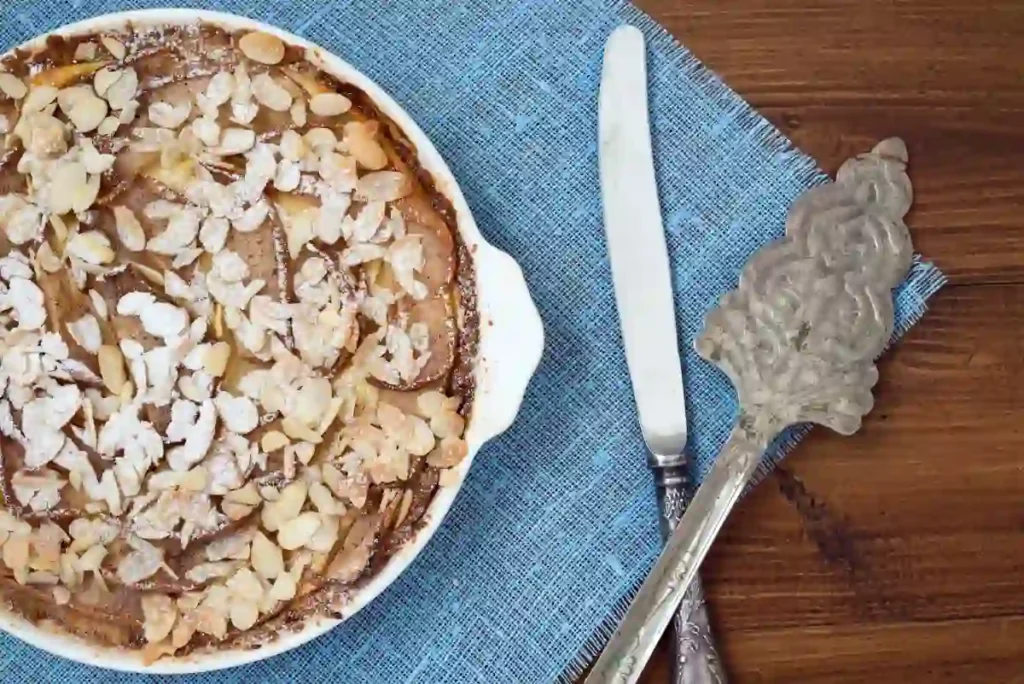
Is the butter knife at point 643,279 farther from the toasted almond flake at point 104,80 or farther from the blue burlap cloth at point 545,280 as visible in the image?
the toasted almond flake at point 104,80

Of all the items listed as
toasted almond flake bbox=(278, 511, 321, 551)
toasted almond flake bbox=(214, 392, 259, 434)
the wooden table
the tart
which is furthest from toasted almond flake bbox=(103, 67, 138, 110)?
the wooden table

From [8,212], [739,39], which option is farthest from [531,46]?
[8,212]

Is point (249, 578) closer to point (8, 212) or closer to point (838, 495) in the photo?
point (8, 212)

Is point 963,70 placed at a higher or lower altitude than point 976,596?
higher

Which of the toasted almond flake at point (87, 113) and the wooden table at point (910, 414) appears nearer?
the toasted almond flake at point (87, 113)

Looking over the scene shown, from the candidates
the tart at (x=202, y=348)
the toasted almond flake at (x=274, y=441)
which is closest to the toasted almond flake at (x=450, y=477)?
the tart at (x=202, y=348)

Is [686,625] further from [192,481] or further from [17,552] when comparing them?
[17,552]

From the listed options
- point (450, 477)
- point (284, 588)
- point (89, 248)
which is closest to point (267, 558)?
Answer: point (284, 588)
